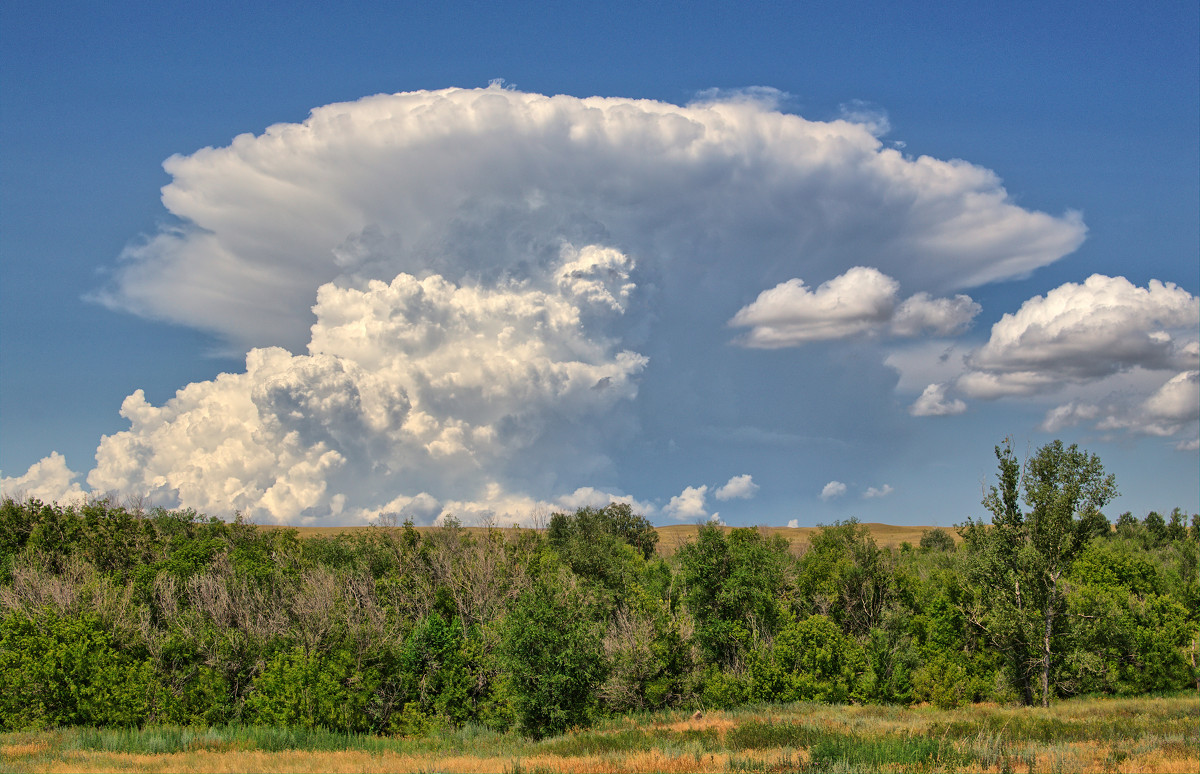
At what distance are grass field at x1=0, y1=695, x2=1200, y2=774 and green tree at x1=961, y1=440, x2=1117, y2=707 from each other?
8104 mm

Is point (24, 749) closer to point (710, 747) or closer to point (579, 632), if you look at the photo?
point (579, 632)

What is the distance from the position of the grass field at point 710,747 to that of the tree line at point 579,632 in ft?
21.9

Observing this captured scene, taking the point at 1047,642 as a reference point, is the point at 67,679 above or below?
above

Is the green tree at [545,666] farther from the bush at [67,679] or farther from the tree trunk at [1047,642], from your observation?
the tree trunk at [1047,642]

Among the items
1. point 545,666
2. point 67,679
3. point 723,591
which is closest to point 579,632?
point 545,666

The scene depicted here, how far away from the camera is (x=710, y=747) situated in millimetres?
32062

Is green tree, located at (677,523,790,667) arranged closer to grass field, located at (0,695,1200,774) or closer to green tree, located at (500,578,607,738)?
grass field, located at (0,695,1200,774)

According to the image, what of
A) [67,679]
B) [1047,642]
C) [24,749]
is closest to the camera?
[24,749]

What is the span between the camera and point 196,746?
3709 centimetres

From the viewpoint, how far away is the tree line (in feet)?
159

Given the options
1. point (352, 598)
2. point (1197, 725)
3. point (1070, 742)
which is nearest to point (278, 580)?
point (352, 598)

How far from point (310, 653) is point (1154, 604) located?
232 feet

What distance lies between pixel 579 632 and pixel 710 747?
1267cm

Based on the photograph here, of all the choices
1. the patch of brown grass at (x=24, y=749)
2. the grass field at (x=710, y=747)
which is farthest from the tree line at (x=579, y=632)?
the patch of brown grass at (x=24, y=749)
